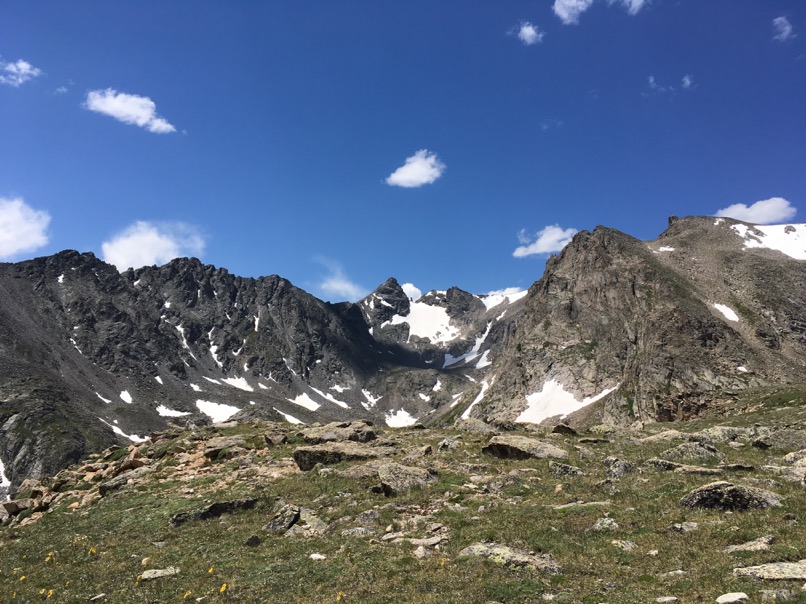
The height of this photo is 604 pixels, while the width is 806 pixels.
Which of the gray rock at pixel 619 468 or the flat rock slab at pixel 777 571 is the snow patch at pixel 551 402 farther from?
the flat rock slab at pixel 777 571

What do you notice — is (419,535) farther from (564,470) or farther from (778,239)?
(778,239)

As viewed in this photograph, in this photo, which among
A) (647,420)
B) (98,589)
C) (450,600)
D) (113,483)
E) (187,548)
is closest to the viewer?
(450,600)

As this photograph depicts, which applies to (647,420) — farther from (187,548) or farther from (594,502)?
(187,548)

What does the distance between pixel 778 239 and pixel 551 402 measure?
119252mm

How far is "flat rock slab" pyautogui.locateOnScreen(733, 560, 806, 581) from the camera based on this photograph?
37.1ft

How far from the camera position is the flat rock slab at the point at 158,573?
18.2 m

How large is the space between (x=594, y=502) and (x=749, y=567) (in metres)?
8.42

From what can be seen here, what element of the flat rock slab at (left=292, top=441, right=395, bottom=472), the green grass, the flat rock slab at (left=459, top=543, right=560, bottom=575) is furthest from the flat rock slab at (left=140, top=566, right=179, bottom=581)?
the flat rock slab at (left=292, top=441, right=395, bottom=472)

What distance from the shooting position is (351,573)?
16.3 m

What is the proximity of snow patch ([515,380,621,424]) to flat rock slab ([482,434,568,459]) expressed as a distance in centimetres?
12729

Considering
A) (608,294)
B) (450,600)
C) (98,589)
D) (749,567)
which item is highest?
(608,294)

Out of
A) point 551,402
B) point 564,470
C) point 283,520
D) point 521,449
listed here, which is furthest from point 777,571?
point 551,402

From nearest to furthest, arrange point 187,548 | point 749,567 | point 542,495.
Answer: point 749,567, point 187,548, point 542,495

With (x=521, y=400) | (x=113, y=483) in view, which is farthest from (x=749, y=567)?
(x=521, y=400)
